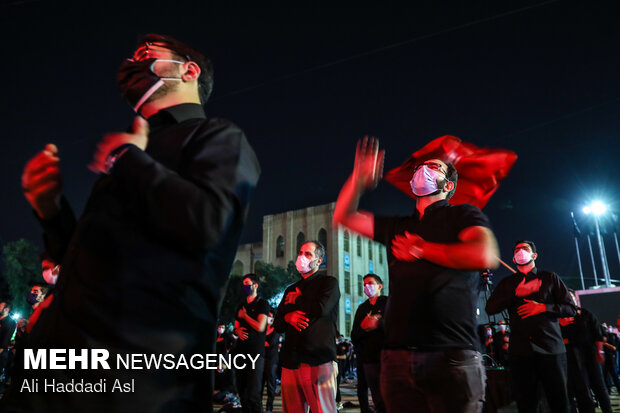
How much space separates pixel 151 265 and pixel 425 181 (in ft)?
8.70

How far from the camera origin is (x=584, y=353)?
9.16m

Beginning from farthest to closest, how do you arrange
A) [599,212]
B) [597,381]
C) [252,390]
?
[599,212]
[597,381]
[252,390]

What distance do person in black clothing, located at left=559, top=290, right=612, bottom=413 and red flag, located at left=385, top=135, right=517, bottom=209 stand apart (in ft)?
12.7

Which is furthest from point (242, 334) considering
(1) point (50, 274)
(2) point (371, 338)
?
(1) point (50, 274)

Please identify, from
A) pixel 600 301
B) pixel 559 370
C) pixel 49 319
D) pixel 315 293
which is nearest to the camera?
pixel 49 319

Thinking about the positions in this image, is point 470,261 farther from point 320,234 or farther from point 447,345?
point 320,234

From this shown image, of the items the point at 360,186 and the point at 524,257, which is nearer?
the point at 360,186

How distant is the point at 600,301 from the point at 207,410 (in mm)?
31774

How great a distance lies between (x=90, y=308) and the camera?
1.43 m

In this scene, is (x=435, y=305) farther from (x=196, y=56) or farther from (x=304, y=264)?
(x=304, y=264)

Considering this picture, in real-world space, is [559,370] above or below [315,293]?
below

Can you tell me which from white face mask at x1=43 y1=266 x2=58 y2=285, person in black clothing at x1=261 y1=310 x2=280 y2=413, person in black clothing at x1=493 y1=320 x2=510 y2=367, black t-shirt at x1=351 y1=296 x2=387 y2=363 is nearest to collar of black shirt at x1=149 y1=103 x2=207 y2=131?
black t-shirt at x1=351 y1=296 x2=387 y2=363

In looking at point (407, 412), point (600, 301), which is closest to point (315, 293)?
point (407, 412)

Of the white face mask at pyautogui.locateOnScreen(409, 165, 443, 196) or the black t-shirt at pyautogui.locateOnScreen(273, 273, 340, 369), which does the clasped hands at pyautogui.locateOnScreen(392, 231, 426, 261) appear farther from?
the black t-shirt at pyautogui.locateOnScreen(273, 273, 340, 369)
